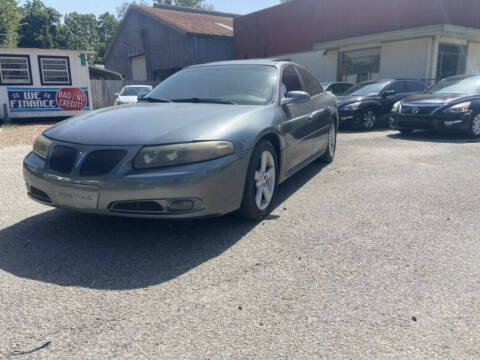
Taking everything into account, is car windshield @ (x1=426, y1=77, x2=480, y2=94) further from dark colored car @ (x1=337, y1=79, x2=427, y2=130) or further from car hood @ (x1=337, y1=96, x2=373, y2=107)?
car hood @ (x1=337, y1=96, x2=373, y2=107)

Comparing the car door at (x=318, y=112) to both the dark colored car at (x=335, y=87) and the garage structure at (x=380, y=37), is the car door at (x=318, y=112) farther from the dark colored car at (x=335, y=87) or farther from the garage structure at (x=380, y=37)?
the garage structure at (x=380, y=37)

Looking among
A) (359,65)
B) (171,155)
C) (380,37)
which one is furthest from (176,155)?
(359,65)

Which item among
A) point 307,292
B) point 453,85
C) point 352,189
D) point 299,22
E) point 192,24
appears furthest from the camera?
point 192,24

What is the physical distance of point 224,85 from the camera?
14.7 feet

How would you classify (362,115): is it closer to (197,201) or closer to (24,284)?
(197,201)

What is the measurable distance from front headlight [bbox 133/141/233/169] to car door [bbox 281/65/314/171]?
1.33m

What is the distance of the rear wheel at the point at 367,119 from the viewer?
36.8 ft

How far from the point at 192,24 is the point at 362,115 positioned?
19952 millimetres

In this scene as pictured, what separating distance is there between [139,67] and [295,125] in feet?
99.4

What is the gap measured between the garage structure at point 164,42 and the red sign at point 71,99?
1047cm

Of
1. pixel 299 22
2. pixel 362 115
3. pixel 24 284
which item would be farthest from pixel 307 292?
pixel 299 22

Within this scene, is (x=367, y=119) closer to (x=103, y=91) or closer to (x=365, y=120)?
(x=365, y=120)

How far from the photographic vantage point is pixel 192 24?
27.8 meters

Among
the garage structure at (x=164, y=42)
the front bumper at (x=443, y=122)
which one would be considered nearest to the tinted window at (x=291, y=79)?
the front bumper at (x=443, y=122)
